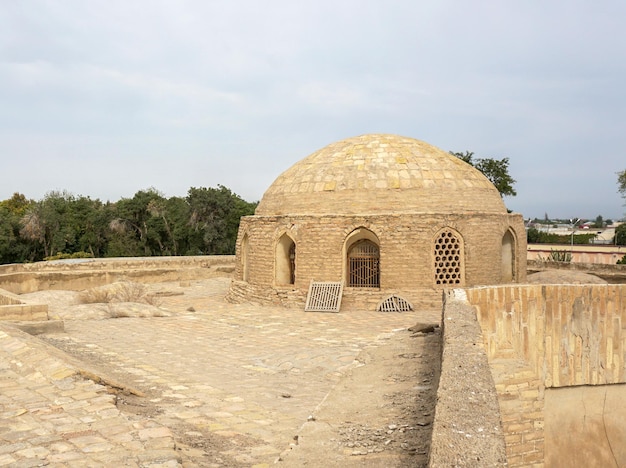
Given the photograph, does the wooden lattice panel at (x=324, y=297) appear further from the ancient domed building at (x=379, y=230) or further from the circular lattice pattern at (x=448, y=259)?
the circular lattice pattern at (x=448, y=259)

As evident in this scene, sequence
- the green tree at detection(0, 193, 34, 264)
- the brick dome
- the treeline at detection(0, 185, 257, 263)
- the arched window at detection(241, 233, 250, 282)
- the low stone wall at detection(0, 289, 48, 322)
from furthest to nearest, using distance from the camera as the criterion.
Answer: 1. the treeline at detection(0, 185, 257, 263)
2. the green tree at detection(0, 193, 34, 264)
3. the arched window at detection(241, 233, 250, 282)
4. the brick dome
5. the low stone wall at detection(0, 289, 48, 322)

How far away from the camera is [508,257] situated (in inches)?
639

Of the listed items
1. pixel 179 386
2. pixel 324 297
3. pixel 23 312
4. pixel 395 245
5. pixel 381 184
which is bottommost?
pixel 179 386

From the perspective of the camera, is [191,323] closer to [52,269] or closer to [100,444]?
[100,444]

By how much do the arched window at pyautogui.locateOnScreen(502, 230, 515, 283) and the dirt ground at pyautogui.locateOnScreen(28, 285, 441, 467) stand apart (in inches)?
327

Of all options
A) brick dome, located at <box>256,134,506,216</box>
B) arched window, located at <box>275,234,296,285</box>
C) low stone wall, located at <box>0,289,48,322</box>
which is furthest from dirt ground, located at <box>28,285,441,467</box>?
arched window, located at <box>275,234,296,285</box>

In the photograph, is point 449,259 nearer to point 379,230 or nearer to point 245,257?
point 379,230

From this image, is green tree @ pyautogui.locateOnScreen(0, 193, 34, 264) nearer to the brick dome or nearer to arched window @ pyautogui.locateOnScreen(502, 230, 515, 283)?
the brick dome

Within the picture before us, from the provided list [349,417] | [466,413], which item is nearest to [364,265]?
[349,417]

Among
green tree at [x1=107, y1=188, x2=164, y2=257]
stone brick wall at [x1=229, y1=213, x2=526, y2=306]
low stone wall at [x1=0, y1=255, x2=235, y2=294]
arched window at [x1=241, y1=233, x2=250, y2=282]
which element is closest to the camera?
stone brick wall at [x1=229, y1=213, x2=526, y2=306]

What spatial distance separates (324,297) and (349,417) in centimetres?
863

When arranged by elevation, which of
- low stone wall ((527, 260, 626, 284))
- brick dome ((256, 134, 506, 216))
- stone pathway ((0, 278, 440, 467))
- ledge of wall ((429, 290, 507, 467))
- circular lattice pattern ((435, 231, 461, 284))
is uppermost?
brick dome ((256, 134, 506, 216))

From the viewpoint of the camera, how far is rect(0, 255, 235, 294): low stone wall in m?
19.0

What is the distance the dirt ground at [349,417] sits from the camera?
14.8 feet
